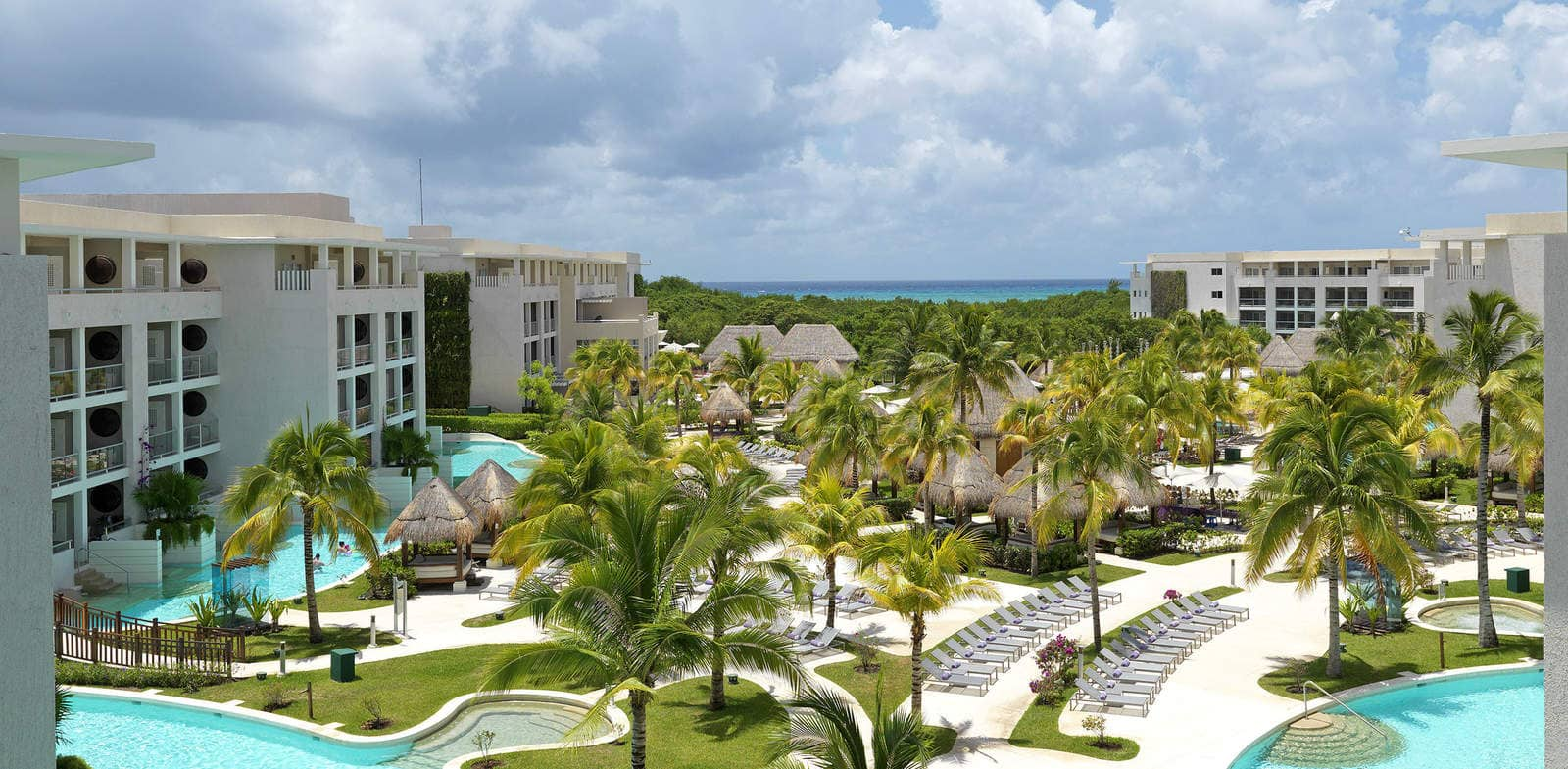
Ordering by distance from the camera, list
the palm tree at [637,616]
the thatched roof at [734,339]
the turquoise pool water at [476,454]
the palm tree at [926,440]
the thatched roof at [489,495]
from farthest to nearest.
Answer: the thatched roof at [734,339] → the turquoise pool water at [476,454] → the palm tree at [926,440] → the thatched roof at [489,495] → the palm tree at [637,616]

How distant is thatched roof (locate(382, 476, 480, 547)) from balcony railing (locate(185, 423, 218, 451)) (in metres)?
9.44

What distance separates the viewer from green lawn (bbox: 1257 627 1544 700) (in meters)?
23.0

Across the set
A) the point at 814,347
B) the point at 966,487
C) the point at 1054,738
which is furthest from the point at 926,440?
the point at 814,347

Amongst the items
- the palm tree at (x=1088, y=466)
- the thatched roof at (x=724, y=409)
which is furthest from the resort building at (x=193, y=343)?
the palm tree at (x=1088, y=466)

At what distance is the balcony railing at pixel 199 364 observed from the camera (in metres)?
35.9

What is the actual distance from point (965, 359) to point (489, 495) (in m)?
14.4

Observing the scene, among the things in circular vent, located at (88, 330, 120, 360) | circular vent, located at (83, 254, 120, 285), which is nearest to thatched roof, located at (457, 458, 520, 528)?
circular vent, located at (88, 330, 120, 360)

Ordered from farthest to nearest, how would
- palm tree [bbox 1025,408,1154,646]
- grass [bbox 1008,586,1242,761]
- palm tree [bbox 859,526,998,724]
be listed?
palm tree [bbox 1025,408,1154,646], palm tree [bbox 859,526,998,724], grass [bbox 1008,586,1242,761]

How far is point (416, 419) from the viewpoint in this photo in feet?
156

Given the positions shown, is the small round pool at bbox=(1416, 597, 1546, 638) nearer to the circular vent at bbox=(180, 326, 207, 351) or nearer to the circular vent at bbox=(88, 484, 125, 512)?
the circular vent at bbox=(88, 484, 125, 512)

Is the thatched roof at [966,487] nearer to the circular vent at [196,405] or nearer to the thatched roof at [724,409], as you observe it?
the circular vent at [196,405]

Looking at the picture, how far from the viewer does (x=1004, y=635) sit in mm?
25141

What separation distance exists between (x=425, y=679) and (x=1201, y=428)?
995 inches

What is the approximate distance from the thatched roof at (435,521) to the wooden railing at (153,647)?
5.50m
